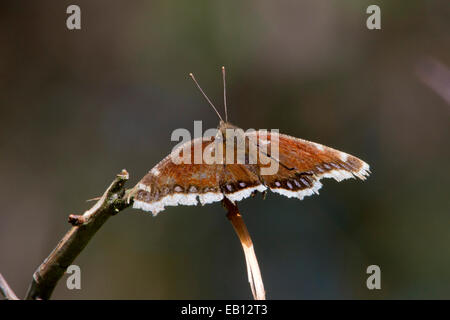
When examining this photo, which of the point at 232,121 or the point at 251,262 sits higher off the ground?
the point at 232,121

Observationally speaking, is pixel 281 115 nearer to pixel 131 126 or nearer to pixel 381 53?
pixel 381 53

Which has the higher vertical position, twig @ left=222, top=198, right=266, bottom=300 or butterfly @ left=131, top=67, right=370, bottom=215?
butterfly @ left=131, top=67, right=370, bottom=215

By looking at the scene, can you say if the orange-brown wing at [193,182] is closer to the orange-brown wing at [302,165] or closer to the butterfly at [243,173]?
the butterfly at [243,173]

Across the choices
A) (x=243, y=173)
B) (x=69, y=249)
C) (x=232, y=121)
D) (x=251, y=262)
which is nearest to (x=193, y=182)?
(x=243, y=173)

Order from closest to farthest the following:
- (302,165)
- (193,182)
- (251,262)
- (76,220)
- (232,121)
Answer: (76,220) → (251,262) → (193,182) → (302,165) → (232,121)

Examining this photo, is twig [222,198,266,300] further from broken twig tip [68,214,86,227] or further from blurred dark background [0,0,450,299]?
blurred dark background [0,0,450,299]

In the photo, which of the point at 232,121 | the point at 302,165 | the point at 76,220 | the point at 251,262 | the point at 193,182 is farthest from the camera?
the point at 232,121

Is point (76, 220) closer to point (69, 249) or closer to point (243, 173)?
point (69, 249)

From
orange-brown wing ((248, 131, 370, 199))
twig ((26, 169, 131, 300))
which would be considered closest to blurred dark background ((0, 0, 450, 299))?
orange-brown wing ((248, 131, 370, 199))
